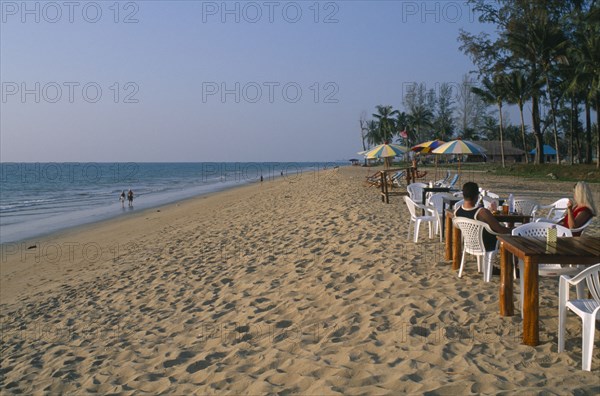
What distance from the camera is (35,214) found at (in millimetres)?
22156

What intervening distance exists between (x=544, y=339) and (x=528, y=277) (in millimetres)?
597

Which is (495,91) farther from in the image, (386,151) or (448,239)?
(448,239)

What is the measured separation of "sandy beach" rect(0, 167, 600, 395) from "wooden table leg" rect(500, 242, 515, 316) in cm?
12

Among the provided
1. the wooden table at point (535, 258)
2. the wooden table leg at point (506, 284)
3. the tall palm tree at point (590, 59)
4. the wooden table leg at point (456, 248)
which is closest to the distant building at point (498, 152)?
the tall palm tree at point (590, 59)

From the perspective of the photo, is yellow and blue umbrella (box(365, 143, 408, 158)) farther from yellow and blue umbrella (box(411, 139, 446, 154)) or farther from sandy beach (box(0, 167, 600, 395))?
sandy beach (box(0, 167, 600, 395))

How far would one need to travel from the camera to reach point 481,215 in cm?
512

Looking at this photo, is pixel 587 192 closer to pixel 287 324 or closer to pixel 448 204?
pixel 448 204

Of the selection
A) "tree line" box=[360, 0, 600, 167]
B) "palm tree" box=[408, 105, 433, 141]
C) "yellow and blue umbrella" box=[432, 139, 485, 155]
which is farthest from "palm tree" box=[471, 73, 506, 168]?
"yellow and blue umbrella" box=[432, 139, 485, 155]

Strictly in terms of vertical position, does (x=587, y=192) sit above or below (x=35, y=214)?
above

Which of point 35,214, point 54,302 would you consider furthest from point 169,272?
point 35,214

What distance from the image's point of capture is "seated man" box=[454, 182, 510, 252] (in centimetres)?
506

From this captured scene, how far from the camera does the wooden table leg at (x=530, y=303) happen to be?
358 cm

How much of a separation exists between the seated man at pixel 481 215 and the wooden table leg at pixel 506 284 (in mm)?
924

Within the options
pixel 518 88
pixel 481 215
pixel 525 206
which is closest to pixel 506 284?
pixel 481 215
